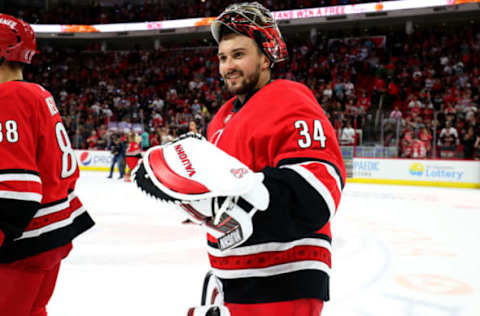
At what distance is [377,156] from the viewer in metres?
11.4

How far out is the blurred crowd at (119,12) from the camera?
21609 millimetres

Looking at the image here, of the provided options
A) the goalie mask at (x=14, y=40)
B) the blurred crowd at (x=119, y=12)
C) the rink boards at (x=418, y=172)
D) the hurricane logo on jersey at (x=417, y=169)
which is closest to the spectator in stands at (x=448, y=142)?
the rink boards at (x=418, y=172)

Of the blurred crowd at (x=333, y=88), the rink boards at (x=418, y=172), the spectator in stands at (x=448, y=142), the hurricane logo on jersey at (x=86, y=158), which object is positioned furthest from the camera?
the hurricane logo on jersey at (x=86, y=158)

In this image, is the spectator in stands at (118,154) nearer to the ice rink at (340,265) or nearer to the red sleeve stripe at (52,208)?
the ice rink at (340,265)

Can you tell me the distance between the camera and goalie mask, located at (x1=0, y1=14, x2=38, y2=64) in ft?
4.81

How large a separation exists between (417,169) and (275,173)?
11.1m

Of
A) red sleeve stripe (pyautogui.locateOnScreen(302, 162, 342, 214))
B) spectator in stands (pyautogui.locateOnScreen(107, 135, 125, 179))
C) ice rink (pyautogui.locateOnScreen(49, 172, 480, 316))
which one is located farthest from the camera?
spectator in stands (pyautogui.locateOnScreen(107, 135, 125, 179))

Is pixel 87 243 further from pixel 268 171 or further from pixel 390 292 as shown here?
pixel 268 171

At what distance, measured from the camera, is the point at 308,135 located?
3.18 ft

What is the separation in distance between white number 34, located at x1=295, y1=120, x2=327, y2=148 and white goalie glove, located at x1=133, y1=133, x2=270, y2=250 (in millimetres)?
163

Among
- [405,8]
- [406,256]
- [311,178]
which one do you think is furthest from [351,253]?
[405,8]

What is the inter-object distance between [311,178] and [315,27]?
19769mm

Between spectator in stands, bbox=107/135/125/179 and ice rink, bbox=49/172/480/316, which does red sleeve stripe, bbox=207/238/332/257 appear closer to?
ice rink, bbox=49/172/480/316

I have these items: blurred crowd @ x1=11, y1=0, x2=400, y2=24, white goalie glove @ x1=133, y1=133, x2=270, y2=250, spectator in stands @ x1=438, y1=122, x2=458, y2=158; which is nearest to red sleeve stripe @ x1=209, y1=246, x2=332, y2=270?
white goalie glove @ x1=133, y1=133, x2=270, y2=250
